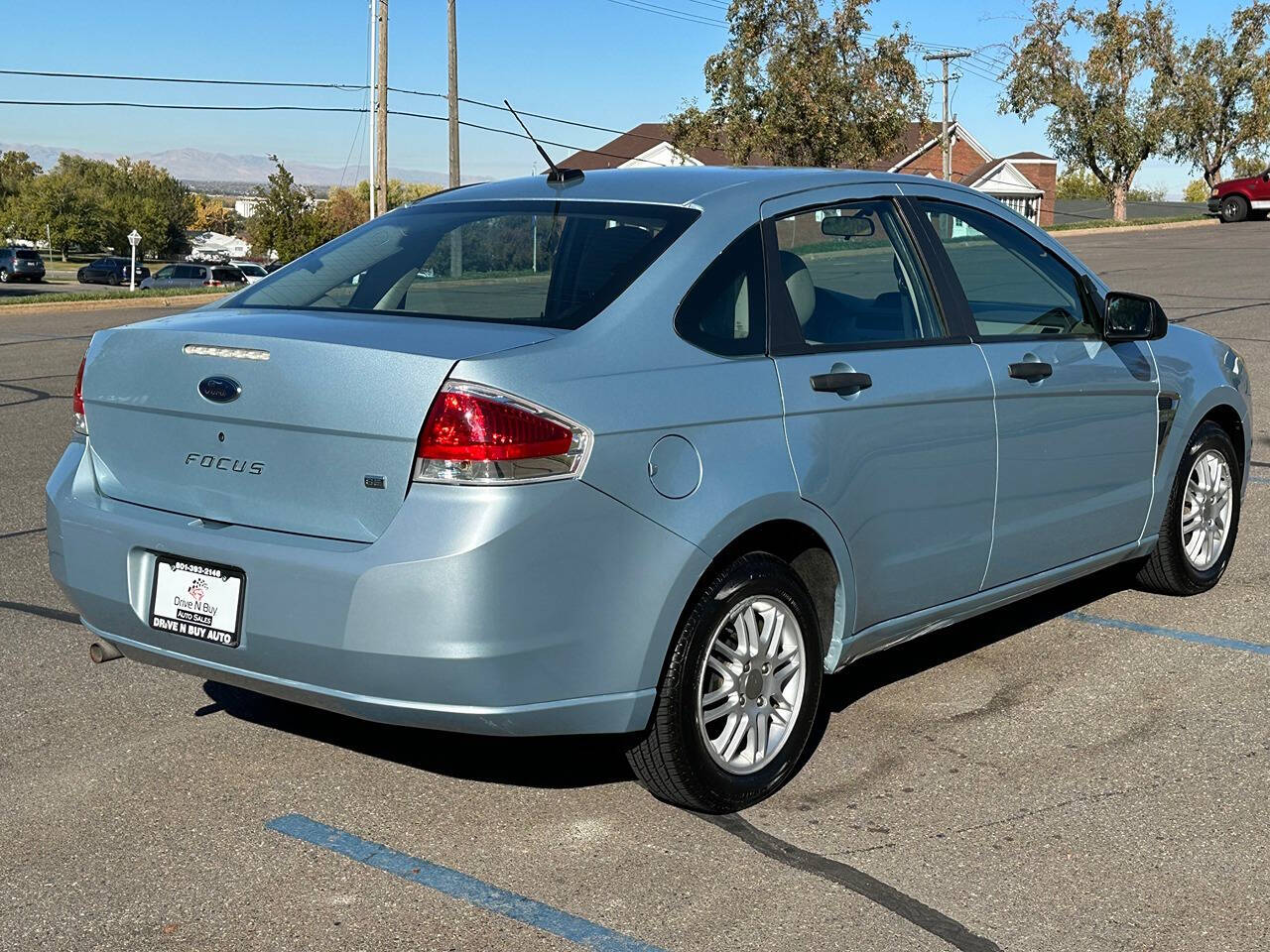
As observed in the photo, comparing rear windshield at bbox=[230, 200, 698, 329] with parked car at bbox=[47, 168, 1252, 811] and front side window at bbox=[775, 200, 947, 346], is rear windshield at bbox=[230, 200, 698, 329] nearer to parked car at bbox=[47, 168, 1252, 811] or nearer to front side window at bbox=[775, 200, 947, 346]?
parked car at bbox=[47, 168, 1252, 811]

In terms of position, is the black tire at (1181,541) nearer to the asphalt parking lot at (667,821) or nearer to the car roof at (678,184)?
the asphalt parking lot at (667,821)

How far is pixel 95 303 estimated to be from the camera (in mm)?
28359

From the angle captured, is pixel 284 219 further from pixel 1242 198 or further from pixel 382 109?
pixel 1242 198

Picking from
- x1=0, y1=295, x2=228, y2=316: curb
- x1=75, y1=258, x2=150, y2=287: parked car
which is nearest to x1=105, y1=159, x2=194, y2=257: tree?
x1=75, y1=258, x2=150, y2=287: parked car

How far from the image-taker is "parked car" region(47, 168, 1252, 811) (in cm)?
370

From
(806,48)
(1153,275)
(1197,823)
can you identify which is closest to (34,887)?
(1197,823)

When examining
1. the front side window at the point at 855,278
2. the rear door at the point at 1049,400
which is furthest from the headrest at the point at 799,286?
the rear door at the point at 1049,400

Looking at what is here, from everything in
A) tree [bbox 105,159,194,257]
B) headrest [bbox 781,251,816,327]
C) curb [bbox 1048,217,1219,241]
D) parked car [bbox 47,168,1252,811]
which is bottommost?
parked car [bbox 47,168,1252,811]

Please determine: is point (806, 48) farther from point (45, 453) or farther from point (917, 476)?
point (917, 476)

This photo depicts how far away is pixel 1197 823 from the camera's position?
163 inches

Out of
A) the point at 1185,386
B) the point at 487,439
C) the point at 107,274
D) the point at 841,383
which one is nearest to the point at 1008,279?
the point at 1185,386

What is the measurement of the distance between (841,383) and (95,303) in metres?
26.3

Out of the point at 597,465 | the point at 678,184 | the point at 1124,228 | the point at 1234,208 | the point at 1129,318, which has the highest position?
the point at 1234,208

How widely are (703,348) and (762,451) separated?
32 centimetres
